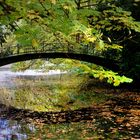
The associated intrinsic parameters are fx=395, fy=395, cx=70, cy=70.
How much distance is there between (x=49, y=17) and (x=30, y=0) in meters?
0.24

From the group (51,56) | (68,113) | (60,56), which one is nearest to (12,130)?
(68,113)

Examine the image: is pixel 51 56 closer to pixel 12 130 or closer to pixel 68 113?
pixel 68 113

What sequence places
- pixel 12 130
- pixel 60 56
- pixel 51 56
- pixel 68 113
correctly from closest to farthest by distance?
1. pixel 12 130
2. pixel 68 113
3. pixel 60 56
4. pixel 51 56

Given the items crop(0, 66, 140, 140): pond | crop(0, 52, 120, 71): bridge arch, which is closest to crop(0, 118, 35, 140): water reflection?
crop(0, 66, 140, 140): pond

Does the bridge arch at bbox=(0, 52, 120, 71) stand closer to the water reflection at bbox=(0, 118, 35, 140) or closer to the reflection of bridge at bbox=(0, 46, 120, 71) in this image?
the reflection of bridge at bbox=(0, 46, 120, 71)

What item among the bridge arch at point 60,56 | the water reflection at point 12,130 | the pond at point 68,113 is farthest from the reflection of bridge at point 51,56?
the water reflection at point 12,130

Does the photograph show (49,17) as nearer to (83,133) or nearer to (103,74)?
(103,74)

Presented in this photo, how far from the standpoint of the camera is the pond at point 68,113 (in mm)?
15617

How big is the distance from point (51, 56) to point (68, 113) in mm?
9109

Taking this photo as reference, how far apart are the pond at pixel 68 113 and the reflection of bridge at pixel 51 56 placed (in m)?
2.13

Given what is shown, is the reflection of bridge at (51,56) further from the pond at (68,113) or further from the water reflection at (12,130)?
the water reflection at (12,130)

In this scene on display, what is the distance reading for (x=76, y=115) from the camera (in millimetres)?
19797

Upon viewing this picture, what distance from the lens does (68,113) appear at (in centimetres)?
2039

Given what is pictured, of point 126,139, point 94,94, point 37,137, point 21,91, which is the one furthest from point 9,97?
point 126,139
